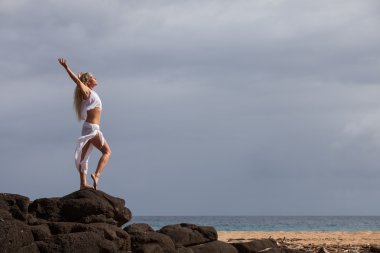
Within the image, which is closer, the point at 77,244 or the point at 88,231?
the point at 77,244

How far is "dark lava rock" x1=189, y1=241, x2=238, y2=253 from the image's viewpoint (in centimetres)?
1814

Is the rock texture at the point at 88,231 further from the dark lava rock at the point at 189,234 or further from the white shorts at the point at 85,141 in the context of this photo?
the white shorts at the point at 85,141

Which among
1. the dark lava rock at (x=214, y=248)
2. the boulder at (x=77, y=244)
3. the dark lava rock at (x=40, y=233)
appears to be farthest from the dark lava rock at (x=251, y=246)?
the dark lava rock at (x=40, y=233)

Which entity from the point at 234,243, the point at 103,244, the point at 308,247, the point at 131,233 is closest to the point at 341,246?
the point at 308,247

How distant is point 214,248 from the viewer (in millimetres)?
18219

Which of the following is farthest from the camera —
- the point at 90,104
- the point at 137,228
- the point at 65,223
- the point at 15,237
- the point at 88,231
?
the point at 90,104

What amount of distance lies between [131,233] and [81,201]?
142 cm

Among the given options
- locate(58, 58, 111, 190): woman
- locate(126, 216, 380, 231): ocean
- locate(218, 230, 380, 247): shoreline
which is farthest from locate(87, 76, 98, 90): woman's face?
locate(126, 216, 380, 231): ocean

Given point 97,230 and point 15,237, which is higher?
point 97,230

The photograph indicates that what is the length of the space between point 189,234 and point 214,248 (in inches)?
31.4

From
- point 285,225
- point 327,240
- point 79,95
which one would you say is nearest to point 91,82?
point 79,95

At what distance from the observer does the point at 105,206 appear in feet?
57.2

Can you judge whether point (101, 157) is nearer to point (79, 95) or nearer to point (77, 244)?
point (79, 95)

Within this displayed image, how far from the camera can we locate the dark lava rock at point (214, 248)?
59.5 feet
